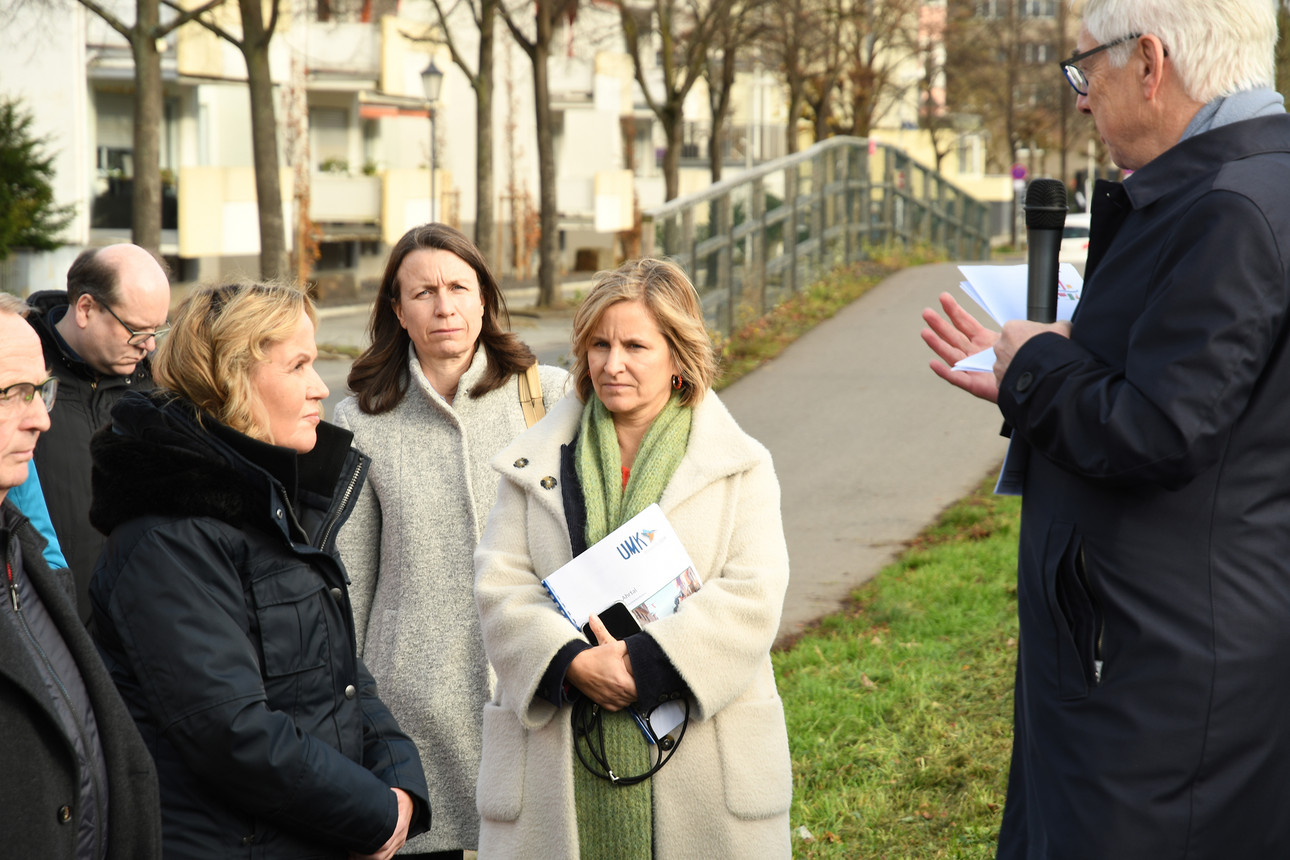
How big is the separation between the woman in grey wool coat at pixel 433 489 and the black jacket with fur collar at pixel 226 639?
984 mm

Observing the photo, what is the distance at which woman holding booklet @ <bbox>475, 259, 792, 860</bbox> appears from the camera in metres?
3.16

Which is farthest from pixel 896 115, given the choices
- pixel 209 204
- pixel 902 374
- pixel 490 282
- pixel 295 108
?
pixel 490 282

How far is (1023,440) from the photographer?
9.09 ft

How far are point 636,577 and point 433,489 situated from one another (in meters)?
1.03

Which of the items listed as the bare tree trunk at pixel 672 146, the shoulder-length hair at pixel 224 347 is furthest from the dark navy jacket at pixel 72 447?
the bare tree trunk at pixel 672 146

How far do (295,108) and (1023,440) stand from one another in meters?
Answer: 31.1

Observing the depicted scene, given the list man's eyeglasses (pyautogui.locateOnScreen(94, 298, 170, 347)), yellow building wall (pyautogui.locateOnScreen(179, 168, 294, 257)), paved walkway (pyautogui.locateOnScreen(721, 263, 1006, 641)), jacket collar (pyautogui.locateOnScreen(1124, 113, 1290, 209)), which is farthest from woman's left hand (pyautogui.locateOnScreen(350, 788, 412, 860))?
yellow building wall (pyautogui.locateOnScreen(179, 168, 294, 257))

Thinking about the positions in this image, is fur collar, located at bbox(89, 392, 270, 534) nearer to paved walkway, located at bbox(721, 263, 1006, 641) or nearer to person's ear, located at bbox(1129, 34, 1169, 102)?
person's ear, located at bbox(1129, 34, 1169, 102)

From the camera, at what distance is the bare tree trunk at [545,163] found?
2425 cm

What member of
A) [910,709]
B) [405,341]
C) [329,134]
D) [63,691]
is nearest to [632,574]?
[63,691]

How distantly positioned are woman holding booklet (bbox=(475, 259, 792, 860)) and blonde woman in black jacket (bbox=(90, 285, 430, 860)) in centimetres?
35

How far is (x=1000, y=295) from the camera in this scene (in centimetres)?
287

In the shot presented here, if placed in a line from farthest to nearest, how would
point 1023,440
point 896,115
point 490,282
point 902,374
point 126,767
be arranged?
1. point 896,115
2. point 902,374
3. point 490,282
4. point 1023,440
5. point 126,767

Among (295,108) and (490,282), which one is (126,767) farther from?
(295,108)
